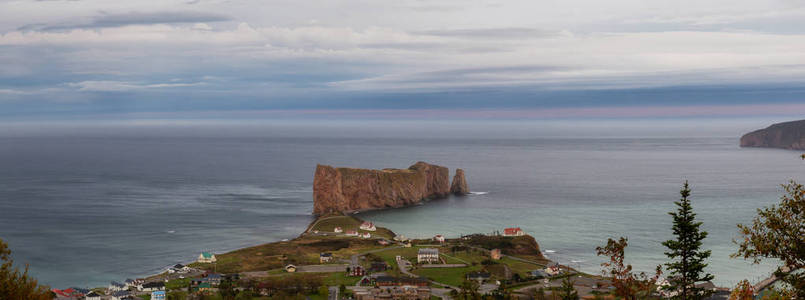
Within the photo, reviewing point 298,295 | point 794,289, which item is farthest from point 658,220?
point 794,289

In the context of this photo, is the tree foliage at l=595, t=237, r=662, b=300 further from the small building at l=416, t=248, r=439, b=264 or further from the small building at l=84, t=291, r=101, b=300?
the small building at l=416, t=248, r=439, b=264

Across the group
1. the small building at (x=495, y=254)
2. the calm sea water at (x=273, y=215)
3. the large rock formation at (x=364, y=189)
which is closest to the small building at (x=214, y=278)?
the calm sea water at (x=273, y=215)

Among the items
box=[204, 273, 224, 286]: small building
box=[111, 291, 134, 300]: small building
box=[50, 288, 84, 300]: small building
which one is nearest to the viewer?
box=[111, 291, 134, 300]: small building

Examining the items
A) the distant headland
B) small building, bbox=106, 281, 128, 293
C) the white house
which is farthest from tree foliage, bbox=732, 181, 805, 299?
the distant headland

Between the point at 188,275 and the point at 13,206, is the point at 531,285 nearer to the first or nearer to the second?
the point at 188,275

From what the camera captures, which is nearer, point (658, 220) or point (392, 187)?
point (658, 220)

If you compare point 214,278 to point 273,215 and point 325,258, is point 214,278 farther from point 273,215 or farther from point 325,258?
point 273,215
